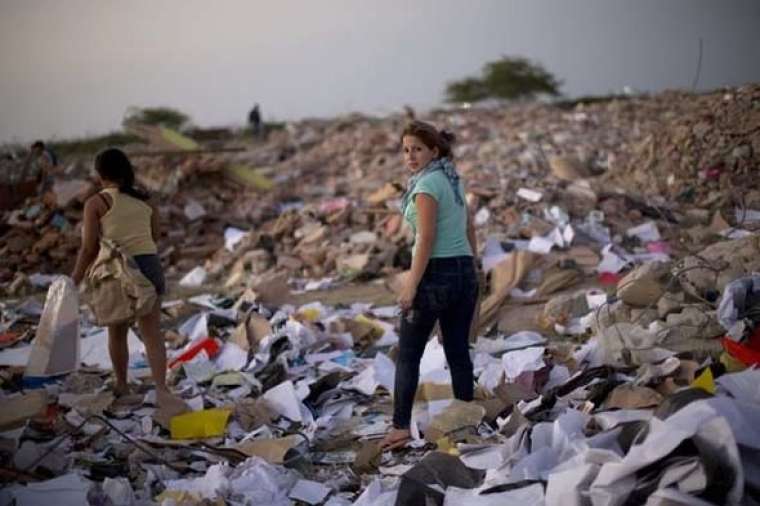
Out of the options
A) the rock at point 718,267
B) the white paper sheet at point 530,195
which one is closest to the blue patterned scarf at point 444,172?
the rock at point 718,267

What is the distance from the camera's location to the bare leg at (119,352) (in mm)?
4746

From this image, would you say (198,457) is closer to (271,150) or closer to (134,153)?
(134,153)

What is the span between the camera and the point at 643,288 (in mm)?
5184

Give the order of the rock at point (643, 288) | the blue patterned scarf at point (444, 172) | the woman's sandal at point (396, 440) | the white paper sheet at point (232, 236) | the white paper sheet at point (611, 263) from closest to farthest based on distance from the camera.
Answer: the blue patterned scarf at point (444, 172) → the woman's sandal at point (396, 440) → the rock at point (643, 288) → the white paper sheet at point (611, 263) → the white paper sheet at point (232, 236)

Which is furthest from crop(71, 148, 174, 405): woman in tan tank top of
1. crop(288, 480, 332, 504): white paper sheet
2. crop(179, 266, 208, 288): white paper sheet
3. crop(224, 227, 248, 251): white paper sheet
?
crop(224, 227, 248, 251): white paper sheet

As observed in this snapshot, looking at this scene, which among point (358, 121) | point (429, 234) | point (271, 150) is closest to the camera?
point (429, 234)

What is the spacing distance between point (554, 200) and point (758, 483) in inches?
283

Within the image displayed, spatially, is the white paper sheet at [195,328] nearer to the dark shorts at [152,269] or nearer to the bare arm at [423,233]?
the dark shorts at [152,269]

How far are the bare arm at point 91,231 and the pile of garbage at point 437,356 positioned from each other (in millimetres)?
314

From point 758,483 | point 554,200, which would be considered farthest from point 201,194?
point 758,483

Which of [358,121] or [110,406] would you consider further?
[358,121]

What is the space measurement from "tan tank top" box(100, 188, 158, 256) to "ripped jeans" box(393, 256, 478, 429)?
1.73 meters

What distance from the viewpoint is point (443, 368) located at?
500 cm

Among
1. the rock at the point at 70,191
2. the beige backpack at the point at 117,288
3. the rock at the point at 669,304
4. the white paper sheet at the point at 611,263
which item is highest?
the rock at the point at 70,191
